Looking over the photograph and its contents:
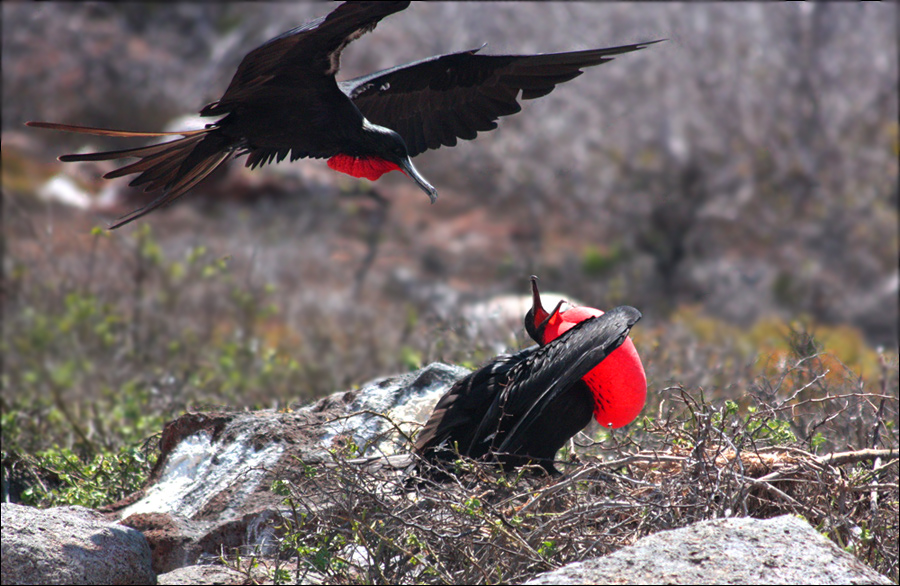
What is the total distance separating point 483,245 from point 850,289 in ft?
15.2

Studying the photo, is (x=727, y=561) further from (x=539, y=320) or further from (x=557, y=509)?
(x=539, y=320)

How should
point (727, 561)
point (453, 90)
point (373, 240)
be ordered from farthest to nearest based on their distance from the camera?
1. point (373, 240)
2. point (453, 90)
3. point (727, 561)

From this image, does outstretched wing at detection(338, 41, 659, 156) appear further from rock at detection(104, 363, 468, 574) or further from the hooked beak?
rock at detection(104, 363, 468, 574)

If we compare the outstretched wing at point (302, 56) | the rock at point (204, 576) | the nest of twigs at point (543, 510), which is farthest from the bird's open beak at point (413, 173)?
the rock at point (204, 576)

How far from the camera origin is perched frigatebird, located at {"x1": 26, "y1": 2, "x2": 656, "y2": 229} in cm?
297

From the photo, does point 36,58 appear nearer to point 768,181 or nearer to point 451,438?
point 768,181

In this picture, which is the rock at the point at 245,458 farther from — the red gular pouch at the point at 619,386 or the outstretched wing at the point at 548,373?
the red gular pouch at the point at 619,386

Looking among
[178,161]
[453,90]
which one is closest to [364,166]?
[453,90]

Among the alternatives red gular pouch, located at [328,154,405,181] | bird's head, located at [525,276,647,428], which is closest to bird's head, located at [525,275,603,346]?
bird's head, located at [525,276,647,428]

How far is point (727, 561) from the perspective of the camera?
7.31 feet

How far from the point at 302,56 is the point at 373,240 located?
1004 cm

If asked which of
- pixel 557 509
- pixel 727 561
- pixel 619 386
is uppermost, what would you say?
pixel 619 386

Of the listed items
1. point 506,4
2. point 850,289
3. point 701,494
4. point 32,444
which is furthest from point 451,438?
point 850,289

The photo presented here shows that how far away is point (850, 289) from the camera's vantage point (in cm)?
1184
